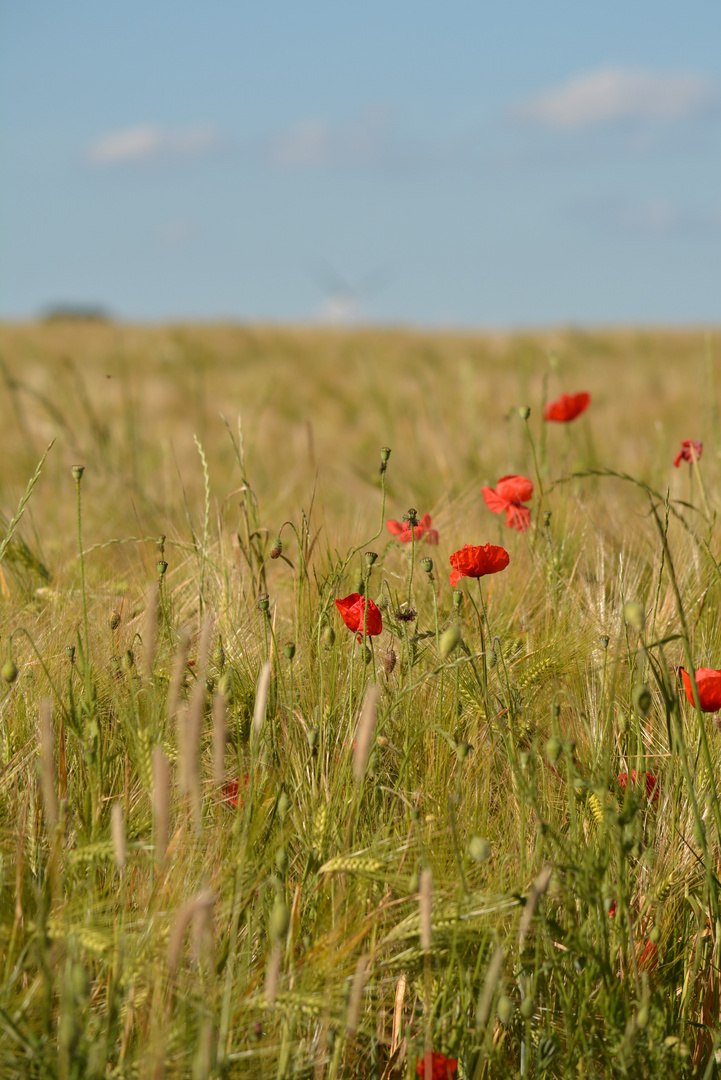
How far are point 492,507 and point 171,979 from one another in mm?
1003

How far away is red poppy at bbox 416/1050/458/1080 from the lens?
888mm

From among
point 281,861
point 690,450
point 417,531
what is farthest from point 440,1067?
point 690,450

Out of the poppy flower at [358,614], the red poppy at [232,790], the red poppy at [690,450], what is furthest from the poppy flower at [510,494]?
the red poppy at [232,790]

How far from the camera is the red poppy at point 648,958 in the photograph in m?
1.05

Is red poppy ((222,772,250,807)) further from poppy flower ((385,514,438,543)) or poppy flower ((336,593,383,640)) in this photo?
poppy flower ((385,514,438,543))

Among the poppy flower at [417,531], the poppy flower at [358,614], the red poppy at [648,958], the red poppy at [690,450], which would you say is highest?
the red poppy at [690,450]

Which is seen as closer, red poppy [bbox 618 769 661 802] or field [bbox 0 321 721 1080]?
field [bbox 0 321 721 1080]

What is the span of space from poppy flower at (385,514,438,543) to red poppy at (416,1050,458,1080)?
702mm

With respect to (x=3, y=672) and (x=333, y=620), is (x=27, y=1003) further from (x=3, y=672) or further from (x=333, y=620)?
(x=333, y=620)

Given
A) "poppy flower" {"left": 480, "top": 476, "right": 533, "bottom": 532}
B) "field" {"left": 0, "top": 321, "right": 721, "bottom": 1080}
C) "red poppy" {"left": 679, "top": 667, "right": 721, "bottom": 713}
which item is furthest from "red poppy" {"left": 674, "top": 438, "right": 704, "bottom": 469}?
"red poppy" {"left": 679, "top": 667, "right": 721, "bottom": 713}

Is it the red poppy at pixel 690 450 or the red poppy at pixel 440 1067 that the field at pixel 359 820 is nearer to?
the red poppy at pixel 440 1067

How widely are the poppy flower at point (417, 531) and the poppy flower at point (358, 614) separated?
25 centimetres

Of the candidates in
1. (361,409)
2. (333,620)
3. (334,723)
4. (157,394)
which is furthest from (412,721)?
(157,394)

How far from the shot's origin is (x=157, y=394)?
6129mm
